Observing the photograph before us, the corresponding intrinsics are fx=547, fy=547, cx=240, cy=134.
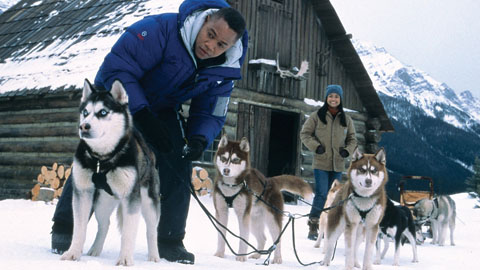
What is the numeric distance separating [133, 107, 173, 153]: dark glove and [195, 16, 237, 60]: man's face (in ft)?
2.09

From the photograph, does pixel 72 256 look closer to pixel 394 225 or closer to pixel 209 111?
pixel 209 111

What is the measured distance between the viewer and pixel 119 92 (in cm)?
347

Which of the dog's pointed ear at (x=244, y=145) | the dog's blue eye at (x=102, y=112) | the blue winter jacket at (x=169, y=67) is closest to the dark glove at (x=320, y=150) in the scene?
the dog's pointed ear at (x=244, y=145)

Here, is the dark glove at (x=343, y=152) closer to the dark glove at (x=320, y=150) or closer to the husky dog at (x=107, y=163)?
the dark glove at (x=320, y=150)

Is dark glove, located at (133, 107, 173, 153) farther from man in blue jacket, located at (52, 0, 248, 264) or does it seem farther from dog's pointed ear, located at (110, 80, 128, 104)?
dog's pointed ear, located at (110, 80, 128, 104)

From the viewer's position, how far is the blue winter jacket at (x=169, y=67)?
3834 mm

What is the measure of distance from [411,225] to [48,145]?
27.3 ft

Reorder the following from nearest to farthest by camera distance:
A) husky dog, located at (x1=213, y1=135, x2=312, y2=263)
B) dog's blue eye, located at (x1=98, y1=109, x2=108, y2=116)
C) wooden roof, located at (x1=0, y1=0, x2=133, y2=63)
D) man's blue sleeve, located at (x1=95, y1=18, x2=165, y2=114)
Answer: dog's blue eye, located at (x1=98, y1=109, x2=108, y2=116)
man's blue sleeve, located at (x1=95, y1=18, x2=165, y2=114)
husky dog, located at (x1=213, y1=135, x2=312, y2=263)
wooden roof, located at (x1=0, y1=0, x2=133, y2=63)

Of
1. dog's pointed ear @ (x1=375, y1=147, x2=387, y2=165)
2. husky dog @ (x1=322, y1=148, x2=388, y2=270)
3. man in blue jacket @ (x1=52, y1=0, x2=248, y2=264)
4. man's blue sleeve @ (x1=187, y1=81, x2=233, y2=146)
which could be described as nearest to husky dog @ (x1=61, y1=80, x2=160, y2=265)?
man in blue jacket @ (x1=52, y1=0, x2=248, y2=264)

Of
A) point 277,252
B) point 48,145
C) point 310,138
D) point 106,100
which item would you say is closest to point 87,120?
point 106,100

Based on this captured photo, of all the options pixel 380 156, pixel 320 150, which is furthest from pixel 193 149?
pixel 320 150

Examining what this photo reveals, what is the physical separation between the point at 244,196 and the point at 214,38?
200 cm

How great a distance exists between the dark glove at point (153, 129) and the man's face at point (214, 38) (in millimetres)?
636

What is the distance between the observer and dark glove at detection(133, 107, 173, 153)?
12.5ft
